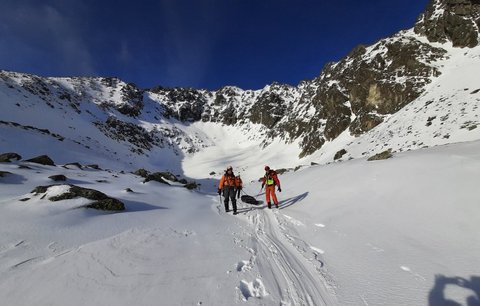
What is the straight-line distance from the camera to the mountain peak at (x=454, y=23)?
121 feet

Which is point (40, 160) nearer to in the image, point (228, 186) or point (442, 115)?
point (228, 186)

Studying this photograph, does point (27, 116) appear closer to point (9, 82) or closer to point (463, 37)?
point (9, 82)

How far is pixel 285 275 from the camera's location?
16.0 feet

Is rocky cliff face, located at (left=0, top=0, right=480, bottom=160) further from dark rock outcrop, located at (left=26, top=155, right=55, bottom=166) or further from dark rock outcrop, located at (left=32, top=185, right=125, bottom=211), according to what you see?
dark rock outcrop, located at (left=32, top=185, right=125, bottom=211)

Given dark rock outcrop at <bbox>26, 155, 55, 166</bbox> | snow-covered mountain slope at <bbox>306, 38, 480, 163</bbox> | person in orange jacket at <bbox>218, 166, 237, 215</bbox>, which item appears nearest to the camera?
person in orange jacket at <bbox>218, 166, 237, 215</bbox>

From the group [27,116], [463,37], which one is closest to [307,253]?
[463,37]

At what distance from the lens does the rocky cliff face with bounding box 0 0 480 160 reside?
3800cm

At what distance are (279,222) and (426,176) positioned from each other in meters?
4.66

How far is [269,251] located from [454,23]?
48.8 metres

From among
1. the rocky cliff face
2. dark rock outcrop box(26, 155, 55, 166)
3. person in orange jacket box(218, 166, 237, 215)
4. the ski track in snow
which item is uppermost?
the rocky cliff face

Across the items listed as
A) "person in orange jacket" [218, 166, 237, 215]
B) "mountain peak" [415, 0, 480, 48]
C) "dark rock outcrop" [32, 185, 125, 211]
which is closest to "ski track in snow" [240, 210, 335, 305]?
"person in orange jacket" [218, 166, 237, 215]

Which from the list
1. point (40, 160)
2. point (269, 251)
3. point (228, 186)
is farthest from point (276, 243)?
point (40, 160)

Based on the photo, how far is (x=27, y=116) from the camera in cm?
5094

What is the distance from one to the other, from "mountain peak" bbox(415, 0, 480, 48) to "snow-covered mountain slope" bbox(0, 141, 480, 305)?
3963cm
